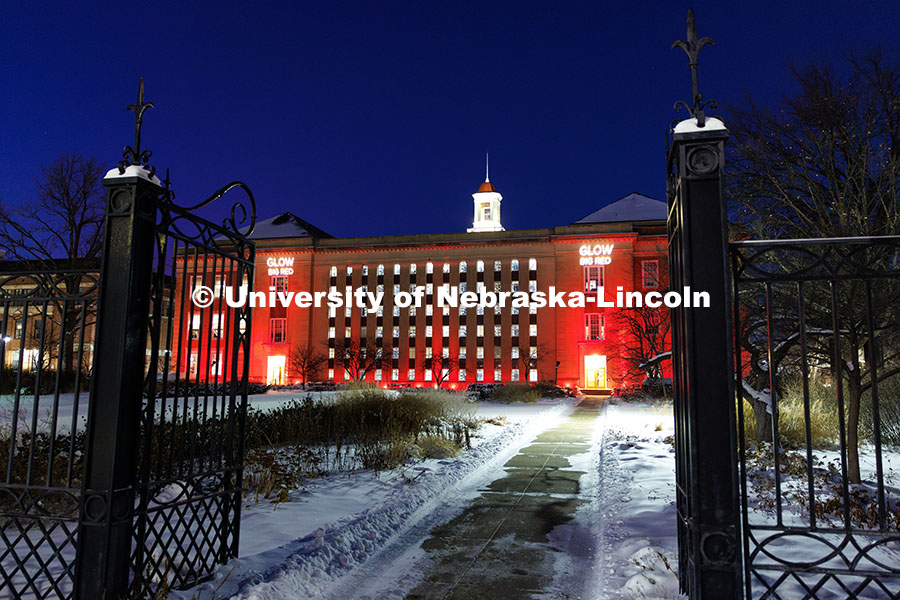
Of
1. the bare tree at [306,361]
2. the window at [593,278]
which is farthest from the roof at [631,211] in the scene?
the bare tree at [306,361]

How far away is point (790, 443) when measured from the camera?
1259cm

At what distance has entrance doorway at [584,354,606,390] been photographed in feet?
202

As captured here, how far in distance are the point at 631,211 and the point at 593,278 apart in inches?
379

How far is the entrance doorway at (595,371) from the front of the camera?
61.7 m

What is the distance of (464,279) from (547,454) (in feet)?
182

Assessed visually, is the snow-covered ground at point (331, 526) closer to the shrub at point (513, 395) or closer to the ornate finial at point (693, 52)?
the ornate finial at point (693, 52)

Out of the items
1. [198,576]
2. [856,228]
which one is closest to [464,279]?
[856,228]

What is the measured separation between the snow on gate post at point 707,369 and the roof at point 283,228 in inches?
2847

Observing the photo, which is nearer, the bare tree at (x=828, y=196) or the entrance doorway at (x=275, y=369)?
the bare tree at (x=828, y=196)

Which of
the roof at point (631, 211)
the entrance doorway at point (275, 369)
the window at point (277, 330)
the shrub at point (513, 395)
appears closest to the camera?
the shrub at point (513, 395)

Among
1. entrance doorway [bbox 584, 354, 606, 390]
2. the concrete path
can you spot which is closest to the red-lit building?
entrance doorway [bbox 584, 354, 606, 390]

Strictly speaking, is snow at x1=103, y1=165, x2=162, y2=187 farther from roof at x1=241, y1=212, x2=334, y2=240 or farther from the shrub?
roof at x1=241, y1=212, x2=334, y2=240

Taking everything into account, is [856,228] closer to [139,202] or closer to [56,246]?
[139,202]

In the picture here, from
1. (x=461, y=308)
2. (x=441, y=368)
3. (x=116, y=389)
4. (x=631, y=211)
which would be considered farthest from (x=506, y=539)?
(x=631, y=211)
